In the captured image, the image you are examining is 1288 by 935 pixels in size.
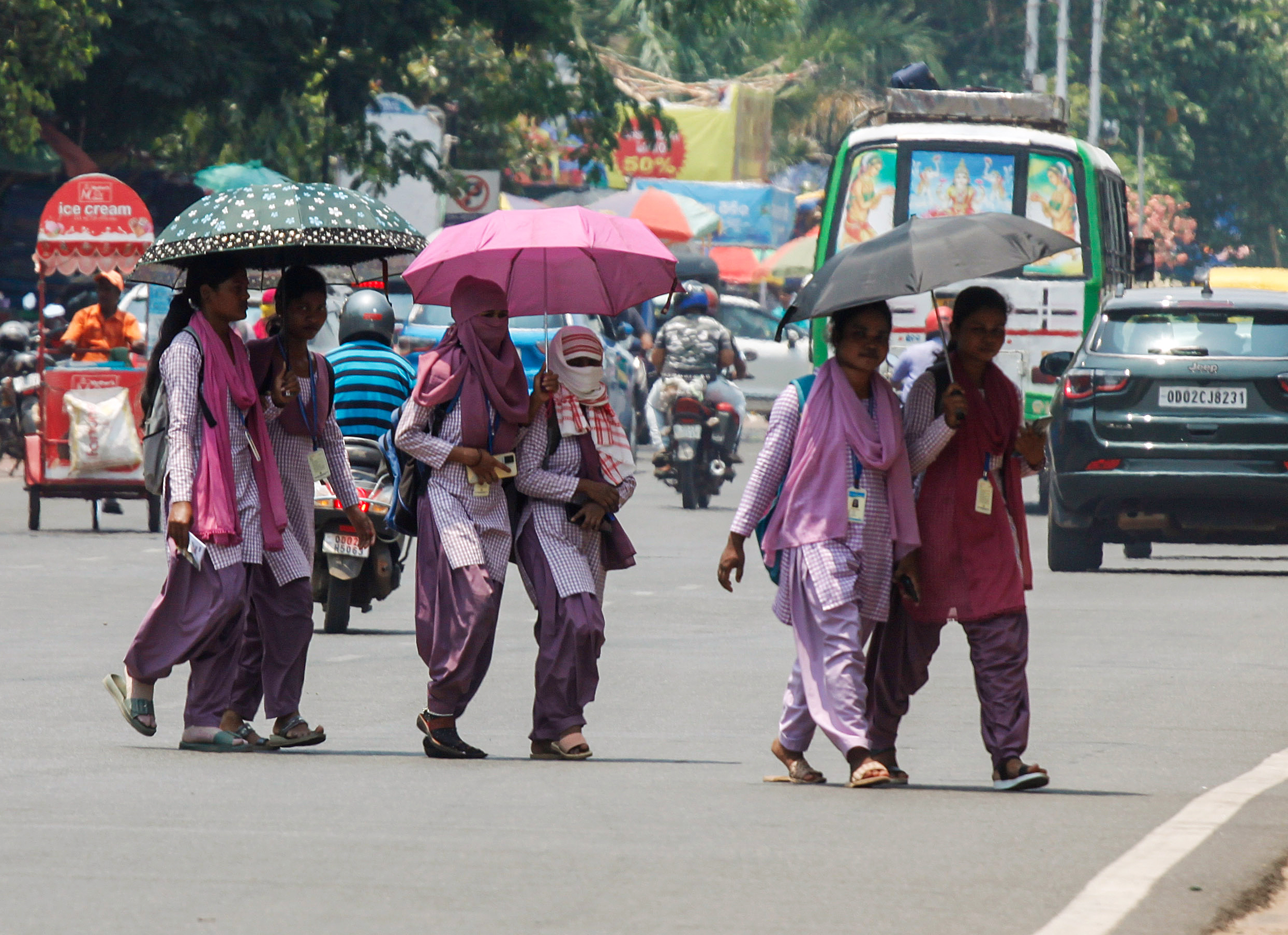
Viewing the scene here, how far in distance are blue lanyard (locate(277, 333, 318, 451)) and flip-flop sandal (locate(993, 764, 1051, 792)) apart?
2.50 m

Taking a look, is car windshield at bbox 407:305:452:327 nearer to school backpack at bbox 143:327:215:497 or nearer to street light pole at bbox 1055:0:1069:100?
school backpack at bbox 143:327:215:497

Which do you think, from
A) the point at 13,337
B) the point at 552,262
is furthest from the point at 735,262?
the point at 552,262

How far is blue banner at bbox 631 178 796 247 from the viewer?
145 ft

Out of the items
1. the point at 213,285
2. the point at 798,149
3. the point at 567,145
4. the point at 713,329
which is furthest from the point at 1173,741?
the point at 798,149

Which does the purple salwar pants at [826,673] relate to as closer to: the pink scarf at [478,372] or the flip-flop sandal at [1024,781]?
the flip-flop sandal at [1024,781]

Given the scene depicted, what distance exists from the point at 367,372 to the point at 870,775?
14.4ft

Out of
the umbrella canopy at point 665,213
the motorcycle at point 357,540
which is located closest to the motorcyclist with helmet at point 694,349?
the motorcycle at point 357,540

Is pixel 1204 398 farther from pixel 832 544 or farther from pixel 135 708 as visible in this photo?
pixel 135 708

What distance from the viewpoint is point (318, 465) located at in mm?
8023

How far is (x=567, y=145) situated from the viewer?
46375 mm

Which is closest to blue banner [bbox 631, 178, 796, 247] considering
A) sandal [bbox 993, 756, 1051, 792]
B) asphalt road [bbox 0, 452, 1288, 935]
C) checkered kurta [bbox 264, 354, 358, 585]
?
asphalt road [bbox 0, 452, 1288, 935]

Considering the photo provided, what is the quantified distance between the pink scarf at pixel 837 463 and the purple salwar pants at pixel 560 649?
2.26ft

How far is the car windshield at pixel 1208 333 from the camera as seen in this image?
48.3 ft

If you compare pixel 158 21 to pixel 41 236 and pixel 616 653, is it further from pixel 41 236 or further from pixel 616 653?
pixel 616 653
